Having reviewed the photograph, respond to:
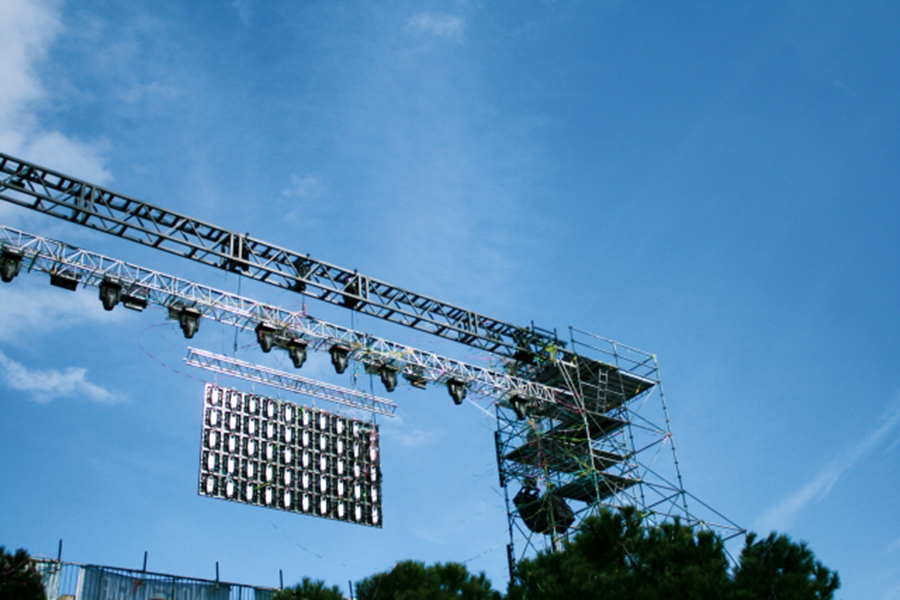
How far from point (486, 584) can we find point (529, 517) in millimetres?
11440

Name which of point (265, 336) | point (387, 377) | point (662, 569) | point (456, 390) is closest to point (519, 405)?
point (456, 390)

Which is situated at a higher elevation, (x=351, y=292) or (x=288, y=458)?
(x=351, y=292)

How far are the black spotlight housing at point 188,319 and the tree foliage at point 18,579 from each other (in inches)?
376

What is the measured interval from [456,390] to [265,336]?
20.9ft

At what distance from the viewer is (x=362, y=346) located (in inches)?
1048

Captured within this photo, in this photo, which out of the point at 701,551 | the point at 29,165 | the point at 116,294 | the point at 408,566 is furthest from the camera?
the point at 116,294

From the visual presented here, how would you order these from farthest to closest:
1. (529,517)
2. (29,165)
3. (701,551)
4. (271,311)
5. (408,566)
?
(529,517) → (271,311) → (29,165) → (408,566) → (701,551)

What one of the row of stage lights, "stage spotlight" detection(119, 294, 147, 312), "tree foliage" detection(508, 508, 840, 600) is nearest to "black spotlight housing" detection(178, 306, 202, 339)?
the row of stage lights

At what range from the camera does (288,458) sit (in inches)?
1070

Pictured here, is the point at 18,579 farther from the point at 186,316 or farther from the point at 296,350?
the point at 296,350

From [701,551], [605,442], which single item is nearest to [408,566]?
[701,551]

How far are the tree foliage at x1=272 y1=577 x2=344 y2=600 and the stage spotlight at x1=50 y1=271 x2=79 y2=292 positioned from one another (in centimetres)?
944

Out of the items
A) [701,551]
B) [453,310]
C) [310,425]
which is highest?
[453,310]

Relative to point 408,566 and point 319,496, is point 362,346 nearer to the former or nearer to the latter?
point 319,496
